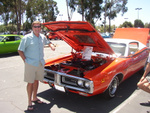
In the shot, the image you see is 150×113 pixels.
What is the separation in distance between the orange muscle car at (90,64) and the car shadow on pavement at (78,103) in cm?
Answer: 24

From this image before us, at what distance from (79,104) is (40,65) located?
4.21 ft

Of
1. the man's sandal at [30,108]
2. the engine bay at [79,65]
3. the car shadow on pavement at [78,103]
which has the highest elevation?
the engine bay at [79,65]

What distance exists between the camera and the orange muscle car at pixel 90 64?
9.84ft

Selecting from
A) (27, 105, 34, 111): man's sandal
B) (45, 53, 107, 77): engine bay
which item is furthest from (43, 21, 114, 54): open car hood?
(27, 105, 34, 111): man's sandal

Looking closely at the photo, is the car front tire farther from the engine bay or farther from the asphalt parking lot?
the engine bay

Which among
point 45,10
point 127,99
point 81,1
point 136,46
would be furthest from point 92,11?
point 127,99

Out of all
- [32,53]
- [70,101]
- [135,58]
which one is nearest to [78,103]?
[70,101]

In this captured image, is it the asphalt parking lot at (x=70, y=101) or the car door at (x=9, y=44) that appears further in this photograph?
the car door at (x=9, y=44)

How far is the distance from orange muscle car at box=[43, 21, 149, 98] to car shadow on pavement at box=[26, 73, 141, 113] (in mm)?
242

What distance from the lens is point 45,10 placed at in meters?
38.2

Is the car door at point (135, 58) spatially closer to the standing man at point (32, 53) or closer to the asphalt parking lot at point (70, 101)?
the asphalt parking lot at point (70, 101)

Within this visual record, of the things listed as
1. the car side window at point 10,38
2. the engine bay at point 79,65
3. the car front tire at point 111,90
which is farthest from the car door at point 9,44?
the car front tire at point 111,90

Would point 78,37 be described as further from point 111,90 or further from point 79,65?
point 111,90

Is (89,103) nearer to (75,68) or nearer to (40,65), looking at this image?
(75,68)
